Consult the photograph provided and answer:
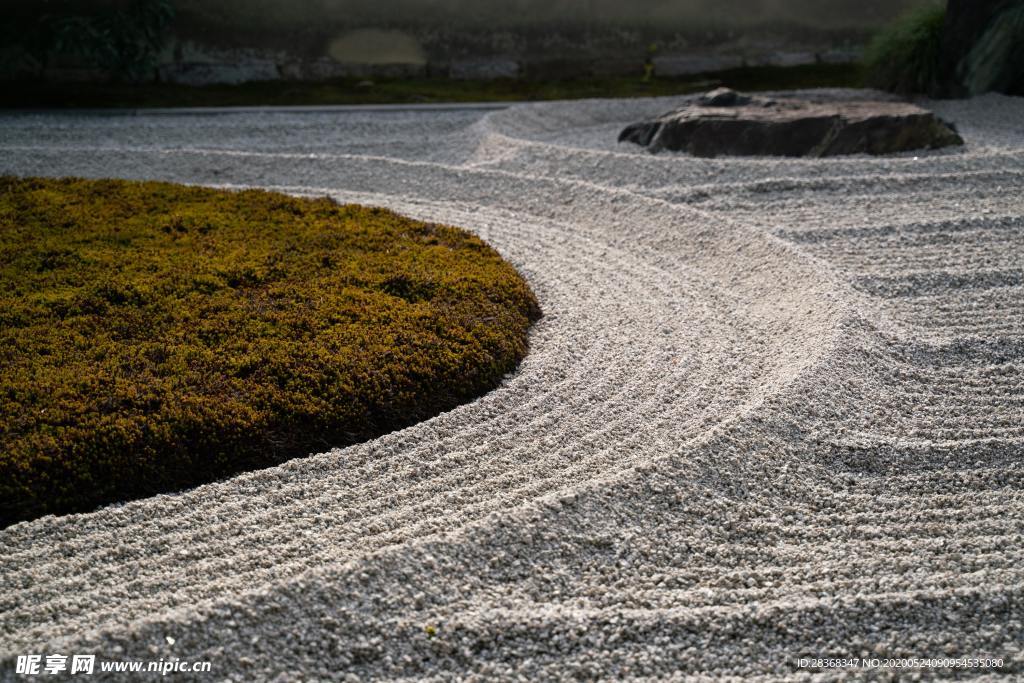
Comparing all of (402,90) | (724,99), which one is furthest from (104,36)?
(724,99)

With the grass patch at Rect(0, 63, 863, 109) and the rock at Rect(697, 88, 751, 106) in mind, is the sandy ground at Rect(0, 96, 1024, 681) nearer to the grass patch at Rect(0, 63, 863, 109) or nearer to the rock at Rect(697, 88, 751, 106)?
the rock at Rect(697, 88, 751, 106)

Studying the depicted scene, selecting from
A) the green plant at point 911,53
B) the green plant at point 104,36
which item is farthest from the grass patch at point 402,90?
the green plant at point 911,53

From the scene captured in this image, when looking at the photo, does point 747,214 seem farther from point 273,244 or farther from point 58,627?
point 58,627

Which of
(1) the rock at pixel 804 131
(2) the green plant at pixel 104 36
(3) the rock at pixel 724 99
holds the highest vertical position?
(2) the green plant at pixel 104 36

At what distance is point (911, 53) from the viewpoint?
31.0 ft

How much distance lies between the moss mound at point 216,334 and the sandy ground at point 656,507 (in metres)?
0.18

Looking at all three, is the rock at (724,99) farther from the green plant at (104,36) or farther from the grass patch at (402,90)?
the green plant at (104,36)

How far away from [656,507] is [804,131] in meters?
5.15

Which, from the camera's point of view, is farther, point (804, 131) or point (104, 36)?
point (104, 36)

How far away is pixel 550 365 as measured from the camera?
4.72 metres

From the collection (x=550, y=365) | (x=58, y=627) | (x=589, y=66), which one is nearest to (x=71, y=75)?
(x=589, y=66)

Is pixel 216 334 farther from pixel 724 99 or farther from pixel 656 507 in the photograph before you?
pixel 724 99

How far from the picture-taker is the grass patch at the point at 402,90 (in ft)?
32.5

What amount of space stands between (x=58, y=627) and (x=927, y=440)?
326 centimetres
